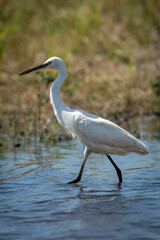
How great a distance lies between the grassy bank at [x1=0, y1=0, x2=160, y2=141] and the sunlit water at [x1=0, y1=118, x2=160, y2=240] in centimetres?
230

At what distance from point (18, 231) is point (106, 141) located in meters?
2.22

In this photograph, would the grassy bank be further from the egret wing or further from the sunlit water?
the egret wing

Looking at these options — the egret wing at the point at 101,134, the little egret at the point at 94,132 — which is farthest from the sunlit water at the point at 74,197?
the egret wing at the point at 101,134

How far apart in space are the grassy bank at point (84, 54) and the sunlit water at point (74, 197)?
2299 millimetres

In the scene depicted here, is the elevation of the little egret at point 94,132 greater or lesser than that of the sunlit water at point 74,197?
greater

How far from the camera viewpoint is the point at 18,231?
12.9ft

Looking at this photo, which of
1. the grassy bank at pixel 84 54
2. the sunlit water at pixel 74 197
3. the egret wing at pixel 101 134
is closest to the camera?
the sunlit water at pixel 74 197

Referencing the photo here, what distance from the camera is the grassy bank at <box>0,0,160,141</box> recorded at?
11617mm

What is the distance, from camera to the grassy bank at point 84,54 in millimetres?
11617

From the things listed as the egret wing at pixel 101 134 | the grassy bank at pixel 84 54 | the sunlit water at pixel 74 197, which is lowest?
the sunlit water at pixel 74 197

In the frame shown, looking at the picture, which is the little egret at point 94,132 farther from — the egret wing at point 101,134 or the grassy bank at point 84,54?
the grassy bank at point 84,54

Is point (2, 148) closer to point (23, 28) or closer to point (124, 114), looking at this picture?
point (124, 114)

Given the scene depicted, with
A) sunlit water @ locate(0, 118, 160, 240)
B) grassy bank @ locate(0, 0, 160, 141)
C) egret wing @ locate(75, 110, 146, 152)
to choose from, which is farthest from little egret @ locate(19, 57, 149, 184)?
grassy bank @ locate(0, 0, 160, 141)

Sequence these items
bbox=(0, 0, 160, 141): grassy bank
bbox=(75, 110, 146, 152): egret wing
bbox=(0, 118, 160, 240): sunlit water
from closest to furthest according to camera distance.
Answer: bbox=(0, 118, 160, 240): sunlit water
bbox=(75, 110, 146, 152): egret wing
bbox=(0, 0, 160, 141): grassy bank
